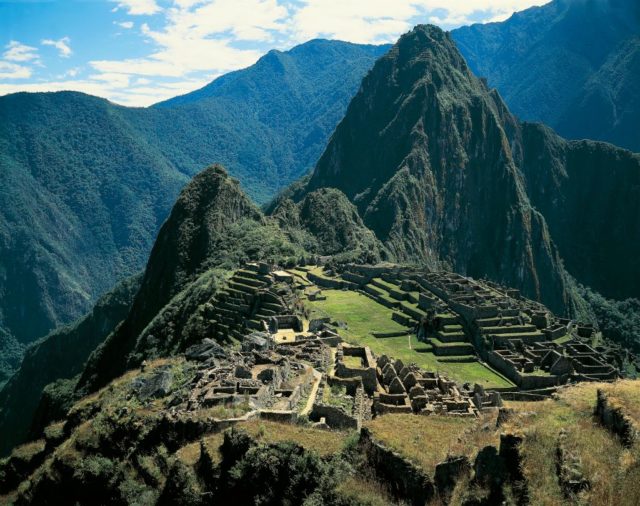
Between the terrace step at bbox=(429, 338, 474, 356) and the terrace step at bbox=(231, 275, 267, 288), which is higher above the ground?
the terrace step at bbox=(231, 275, 267, 288)

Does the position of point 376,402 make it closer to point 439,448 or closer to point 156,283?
point 439,448

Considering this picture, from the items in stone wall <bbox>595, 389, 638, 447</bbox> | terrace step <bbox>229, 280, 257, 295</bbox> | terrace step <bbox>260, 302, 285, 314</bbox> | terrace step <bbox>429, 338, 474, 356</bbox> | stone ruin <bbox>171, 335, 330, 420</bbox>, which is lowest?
terrace step <bbox>429, 338, 474, 356</bbox>

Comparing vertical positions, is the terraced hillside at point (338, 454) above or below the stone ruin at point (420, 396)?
above

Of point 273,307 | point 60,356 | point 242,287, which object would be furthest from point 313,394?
point 60,356

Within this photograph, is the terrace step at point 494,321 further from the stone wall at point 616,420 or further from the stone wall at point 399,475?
the stone wall at point 399,475

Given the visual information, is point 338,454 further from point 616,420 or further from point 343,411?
point 616,420

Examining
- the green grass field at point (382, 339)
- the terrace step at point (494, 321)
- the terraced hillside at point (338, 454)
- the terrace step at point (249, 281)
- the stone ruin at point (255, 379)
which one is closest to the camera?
the terraced hillside at point (338, 454)

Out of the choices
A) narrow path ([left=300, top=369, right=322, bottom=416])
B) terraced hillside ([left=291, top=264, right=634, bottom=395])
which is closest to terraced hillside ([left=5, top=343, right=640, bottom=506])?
narrow path ([left=300, top=369, right=322, bottom=416])

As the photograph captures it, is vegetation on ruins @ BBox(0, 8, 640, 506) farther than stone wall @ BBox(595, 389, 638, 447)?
Yes

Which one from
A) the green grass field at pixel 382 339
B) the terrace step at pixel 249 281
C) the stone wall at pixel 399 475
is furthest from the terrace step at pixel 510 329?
the stone wall at pixel 399 475

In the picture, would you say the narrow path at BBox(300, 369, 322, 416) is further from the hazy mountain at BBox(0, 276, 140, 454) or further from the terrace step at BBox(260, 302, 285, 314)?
the hazy mountain at BBox(0, 276, 140, 454)
